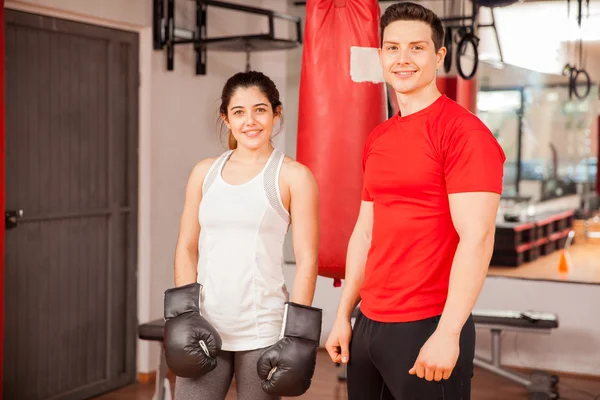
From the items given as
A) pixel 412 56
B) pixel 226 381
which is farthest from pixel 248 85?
pixel 226 381

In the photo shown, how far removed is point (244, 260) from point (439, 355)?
632 mm

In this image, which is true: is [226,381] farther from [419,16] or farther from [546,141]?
[546,141]

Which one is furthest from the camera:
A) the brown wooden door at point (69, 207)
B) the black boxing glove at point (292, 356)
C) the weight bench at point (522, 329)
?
the weight bench at point (522, 329)

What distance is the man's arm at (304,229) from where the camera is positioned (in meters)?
2.21

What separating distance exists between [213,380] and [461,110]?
3.21 ft

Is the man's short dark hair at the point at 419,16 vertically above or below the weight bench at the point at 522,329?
above

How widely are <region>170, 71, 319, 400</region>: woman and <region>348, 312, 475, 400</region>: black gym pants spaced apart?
344 millimetres

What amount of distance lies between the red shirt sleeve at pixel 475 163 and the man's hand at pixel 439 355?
306 mm

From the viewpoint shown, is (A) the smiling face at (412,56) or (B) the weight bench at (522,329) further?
(B) the weight bench at (522,329)

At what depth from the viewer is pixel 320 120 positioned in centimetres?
260

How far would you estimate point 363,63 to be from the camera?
2.55 metres

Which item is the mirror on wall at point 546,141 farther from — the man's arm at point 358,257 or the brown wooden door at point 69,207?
the man's arm at point 358,257

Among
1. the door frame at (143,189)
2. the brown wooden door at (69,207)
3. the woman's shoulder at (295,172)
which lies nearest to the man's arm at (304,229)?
the woman's shoulder at (295,172)

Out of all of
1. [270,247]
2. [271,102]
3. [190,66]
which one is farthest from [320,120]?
[190,66]
